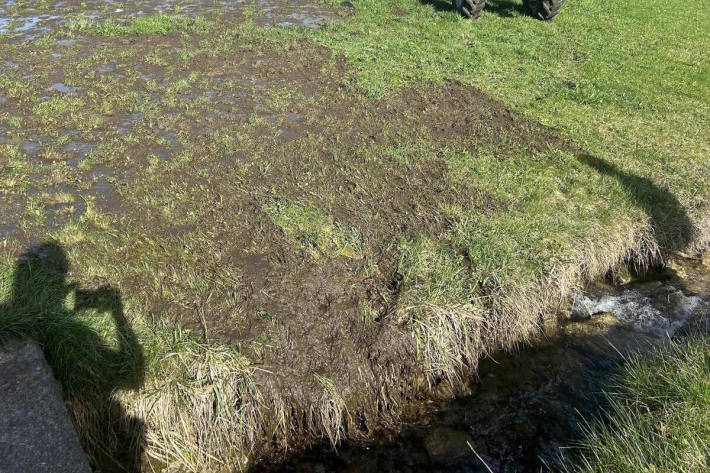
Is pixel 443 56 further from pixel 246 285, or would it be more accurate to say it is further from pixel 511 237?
pixel 246 285

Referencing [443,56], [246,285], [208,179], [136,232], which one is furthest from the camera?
[443,56]

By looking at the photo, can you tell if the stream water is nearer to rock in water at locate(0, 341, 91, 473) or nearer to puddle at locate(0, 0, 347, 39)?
rock in water at locate(0, 341, 91, 473)

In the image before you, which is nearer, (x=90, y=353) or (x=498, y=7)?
(x=90, y=353)

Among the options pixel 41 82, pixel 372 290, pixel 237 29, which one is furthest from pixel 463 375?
pixel 237 29

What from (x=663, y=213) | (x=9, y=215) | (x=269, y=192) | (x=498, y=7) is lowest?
(x=9, y=215)

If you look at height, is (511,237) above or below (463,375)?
above

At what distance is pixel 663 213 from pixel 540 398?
318 centimetres

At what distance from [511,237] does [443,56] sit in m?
6.11

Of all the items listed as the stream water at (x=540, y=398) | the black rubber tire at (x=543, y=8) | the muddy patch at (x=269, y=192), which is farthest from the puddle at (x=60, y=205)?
the black rubber tire at (x=543, y=8)

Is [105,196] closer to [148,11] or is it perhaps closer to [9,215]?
[9,215]

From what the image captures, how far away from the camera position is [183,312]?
4.60 metres

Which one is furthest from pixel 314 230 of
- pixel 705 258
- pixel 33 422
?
pixel 705 258

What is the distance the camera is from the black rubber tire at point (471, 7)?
12.5 metres

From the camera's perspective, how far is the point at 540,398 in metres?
4.66
